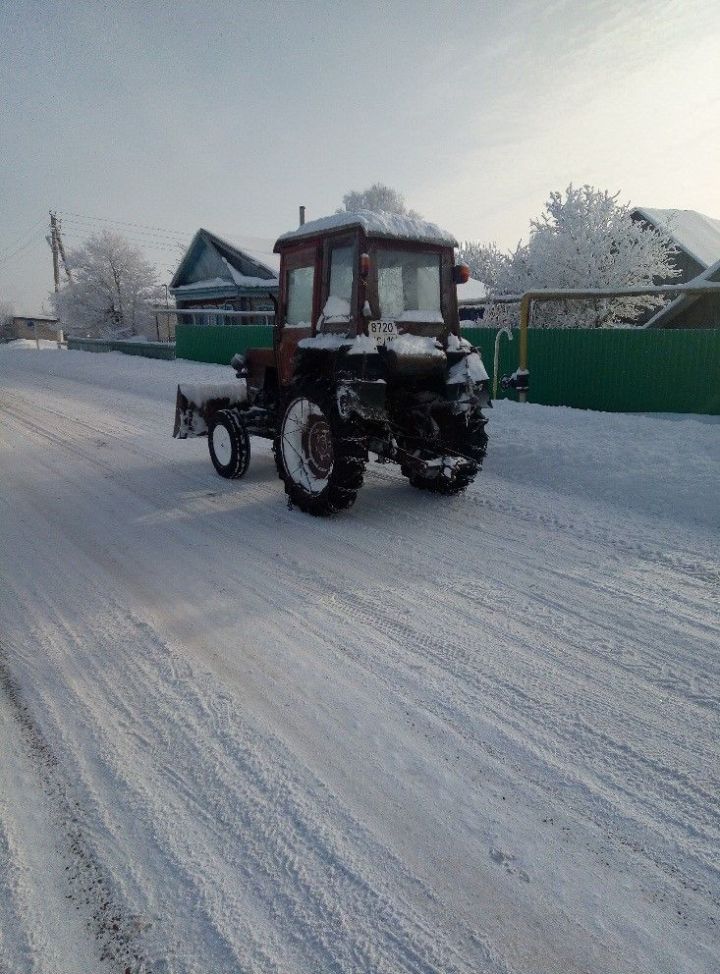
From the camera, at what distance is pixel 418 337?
18.3ft

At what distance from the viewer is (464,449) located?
595 centimetres

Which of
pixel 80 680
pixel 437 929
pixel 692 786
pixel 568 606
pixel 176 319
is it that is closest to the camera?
pixel 437 929

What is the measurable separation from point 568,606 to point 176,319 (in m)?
36.8

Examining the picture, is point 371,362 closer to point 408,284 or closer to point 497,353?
point 408,284

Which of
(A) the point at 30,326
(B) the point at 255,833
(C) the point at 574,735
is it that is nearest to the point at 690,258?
(C) the point at 574,735

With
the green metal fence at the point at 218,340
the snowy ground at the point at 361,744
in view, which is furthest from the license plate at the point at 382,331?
the green metal fence at the point at 218,340

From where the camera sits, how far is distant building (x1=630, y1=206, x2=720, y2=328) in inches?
611

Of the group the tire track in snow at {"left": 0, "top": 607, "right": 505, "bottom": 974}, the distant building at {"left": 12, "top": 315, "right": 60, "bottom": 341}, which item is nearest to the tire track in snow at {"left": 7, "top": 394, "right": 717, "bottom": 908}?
the tire track in snow at {"left": 0, "top": 607, "right": 505, "bottom": 974}

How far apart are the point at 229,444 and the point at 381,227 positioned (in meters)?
2.85

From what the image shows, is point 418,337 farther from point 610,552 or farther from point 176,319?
point 176,319

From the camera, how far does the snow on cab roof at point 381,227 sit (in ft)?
17.3

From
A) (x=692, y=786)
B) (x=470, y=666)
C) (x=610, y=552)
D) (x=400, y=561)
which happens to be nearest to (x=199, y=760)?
(x=470, y=666)

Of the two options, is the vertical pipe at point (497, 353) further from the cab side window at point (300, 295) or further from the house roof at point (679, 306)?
the cab side window at point (300, 295)

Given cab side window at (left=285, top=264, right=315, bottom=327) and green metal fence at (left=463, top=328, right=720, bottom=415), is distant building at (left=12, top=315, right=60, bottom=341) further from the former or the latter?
cab side window at (left=285, top=264, right=315, bottom=327)
